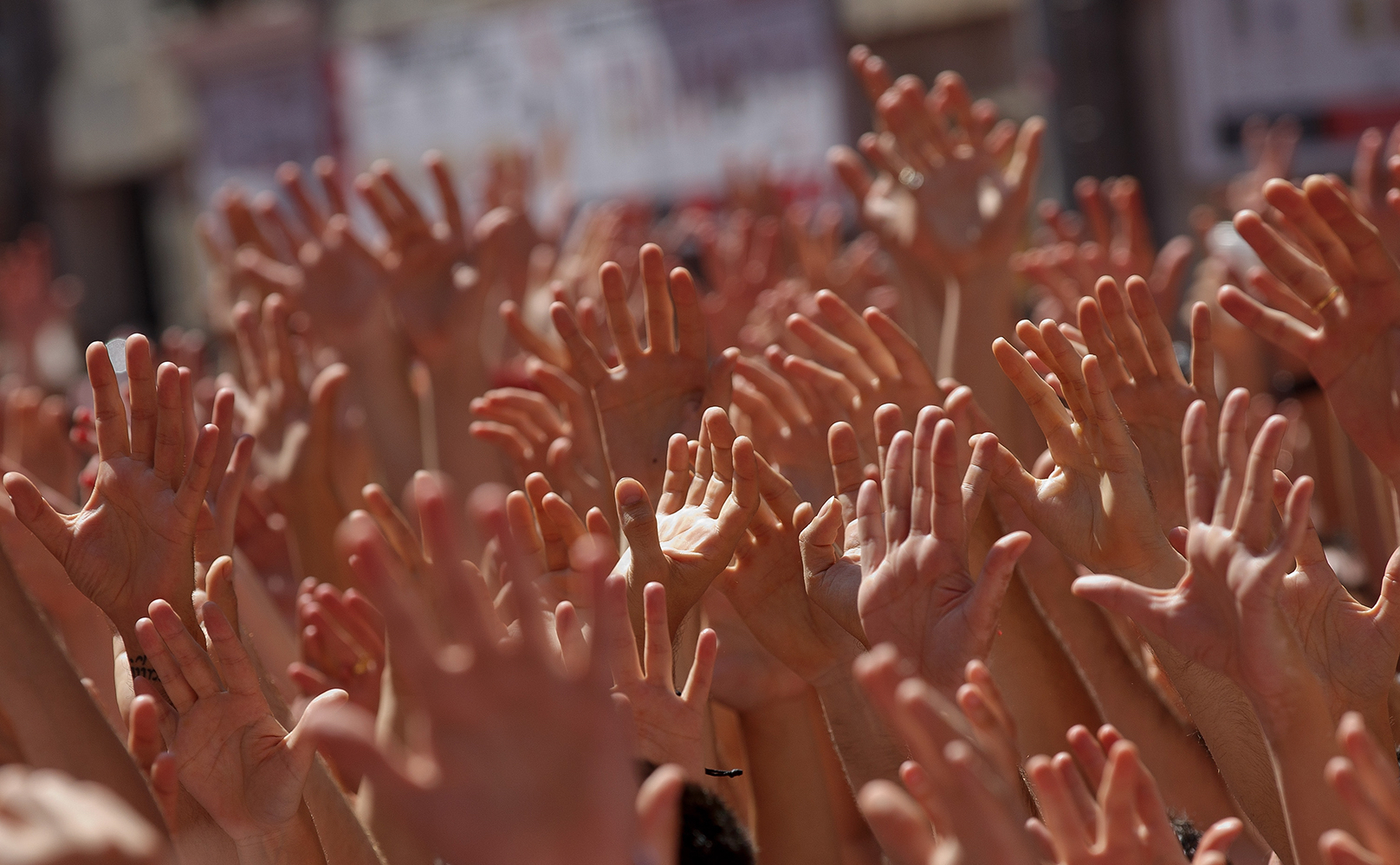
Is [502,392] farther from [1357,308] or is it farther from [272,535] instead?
[1357,308]

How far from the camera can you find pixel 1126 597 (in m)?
1.20

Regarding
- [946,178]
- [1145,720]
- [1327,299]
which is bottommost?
[1145,720]

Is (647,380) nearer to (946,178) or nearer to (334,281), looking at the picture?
(946,178)

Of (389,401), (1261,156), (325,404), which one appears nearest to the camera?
(325,404)

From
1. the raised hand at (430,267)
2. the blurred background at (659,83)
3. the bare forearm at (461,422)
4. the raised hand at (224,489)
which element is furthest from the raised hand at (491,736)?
the blurred background at (659,83)

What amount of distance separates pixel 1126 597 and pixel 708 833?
468 millimetres

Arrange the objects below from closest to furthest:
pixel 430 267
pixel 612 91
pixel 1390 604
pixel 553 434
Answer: pixel 1390 604, pixel 553 434, pixel 430 267, pixel 612 91

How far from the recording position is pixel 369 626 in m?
1.80

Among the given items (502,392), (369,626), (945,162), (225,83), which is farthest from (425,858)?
(225,83)

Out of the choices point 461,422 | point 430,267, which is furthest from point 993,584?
point 430,267

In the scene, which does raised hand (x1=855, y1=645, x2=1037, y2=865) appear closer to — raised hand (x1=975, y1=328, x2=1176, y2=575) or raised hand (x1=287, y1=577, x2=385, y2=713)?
raised hand (x1=975, y1=328, x2=1176, y2=575)

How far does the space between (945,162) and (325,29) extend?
241 inches

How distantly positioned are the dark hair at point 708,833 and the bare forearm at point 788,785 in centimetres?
35

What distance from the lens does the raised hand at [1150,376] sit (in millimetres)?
1496
